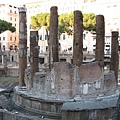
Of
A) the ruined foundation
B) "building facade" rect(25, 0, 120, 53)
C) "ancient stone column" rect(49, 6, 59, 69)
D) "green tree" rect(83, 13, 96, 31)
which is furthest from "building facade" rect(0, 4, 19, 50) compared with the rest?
the ruined foundation

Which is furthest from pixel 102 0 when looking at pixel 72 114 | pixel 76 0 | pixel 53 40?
pixel 72 114

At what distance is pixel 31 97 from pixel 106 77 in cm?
406

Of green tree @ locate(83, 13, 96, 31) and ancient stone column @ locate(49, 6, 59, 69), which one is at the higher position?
green tree @ locate(83, 13, 96, 31)

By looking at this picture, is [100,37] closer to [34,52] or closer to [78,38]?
[78,38]

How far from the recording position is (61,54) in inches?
1624

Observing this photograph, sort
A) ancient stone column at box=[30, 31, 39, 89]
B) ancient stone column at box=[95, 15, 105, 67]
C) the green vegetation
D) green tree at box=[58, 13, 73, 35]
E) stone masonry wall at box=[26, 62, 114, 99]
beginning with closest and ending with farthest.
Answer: stone masonry wall at box=[26, 62, 114, 99]
ancient stone column at box=[95, 15, 105, 67]
ancient stone column at box=[30, 31, 39, 89]
the green vegetation
green tree at box=[58, 13, 73, 35]

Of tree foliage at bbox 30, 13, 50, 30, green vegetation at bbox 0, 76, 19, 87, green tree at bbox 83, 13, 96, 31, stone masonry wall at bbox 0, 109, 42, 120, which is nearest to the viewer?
stone masonry wall at bbox 0, 109, 42, 120

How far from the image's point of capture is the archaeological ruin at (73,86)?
39.6 feet

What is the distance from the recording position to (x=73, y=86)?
42.7ft

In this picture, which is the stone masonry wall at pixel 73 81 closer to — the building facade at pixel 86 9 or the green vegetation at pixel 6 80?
the green vegetation at pixel 6 80

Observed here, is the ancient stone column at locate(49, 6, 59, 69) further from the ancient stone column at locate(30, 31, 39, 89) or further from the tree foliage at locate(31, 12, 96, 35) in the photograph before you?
the tree foliage at locate(31, 12, 96, 35)

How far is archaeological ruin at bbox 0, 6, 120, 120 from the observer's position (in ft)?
39.6

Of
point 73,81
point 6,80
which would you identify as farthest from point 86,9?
point 73,81

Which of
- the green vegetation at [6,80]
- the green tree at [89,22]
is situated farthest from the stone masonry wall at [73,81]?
the green tree at [89,22]
